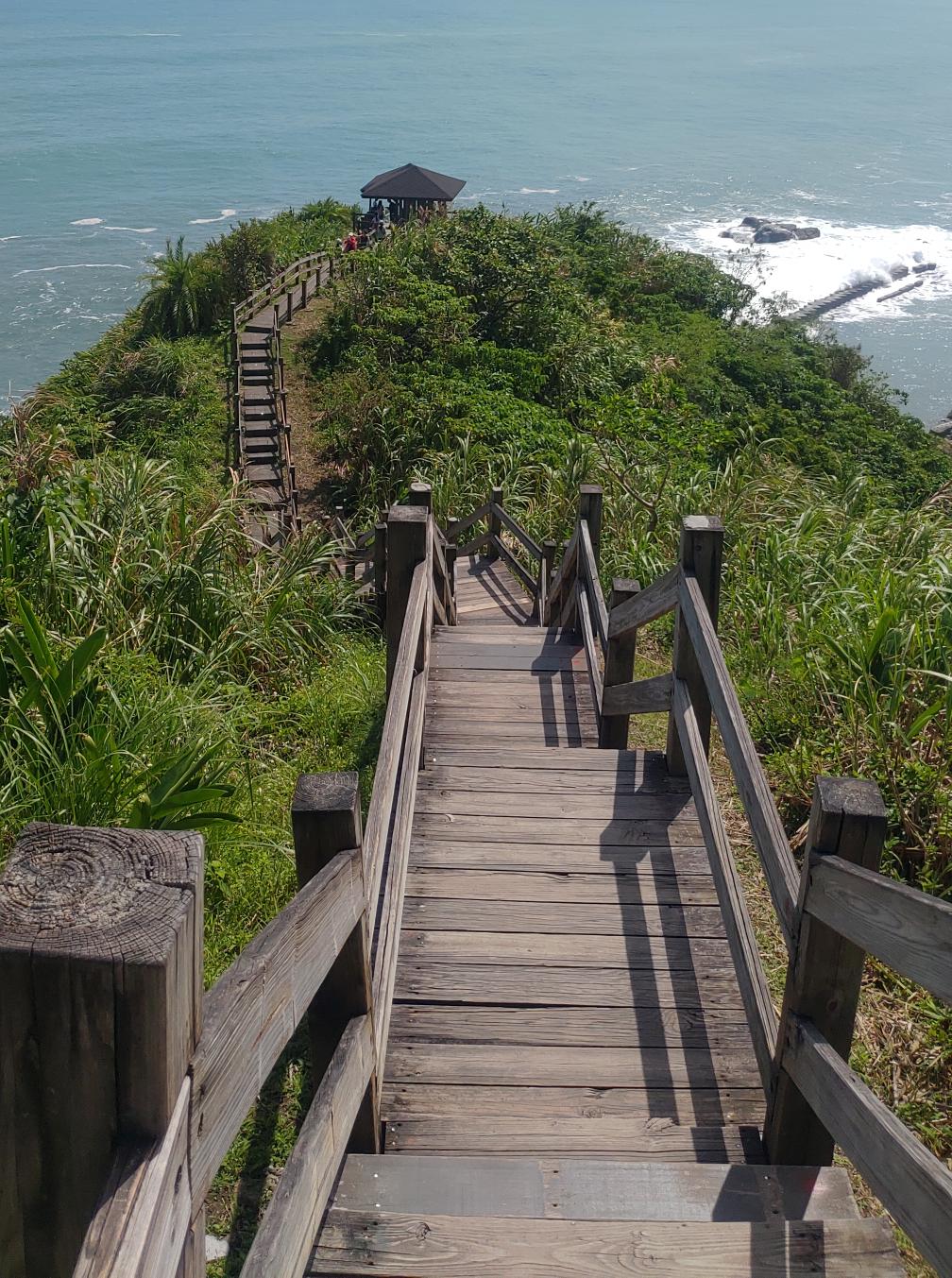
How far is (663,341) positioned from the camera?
25172 mm

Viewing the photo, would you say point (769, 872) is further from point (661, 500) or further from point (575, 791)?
point (661, 500)

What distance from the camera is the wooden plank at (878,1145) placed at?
5.66 feet

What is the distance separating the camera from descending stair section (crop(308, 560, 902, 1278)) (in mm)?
2285

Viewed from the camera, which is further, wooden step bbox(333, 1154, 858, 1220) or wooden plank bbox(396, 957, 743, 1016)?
wooden plank bbox(396, 957, 743, 1016)

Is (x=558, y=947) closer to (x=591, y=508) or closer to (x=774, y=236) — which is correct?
(x=591, y=508)

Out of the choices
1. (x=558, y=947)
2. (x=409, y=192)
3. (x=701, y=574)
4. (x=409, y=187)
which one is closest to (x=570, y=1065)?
(x=558, y=947)

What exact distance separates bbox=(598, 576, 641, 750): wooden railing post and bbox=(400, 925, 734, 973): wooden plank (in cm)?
201

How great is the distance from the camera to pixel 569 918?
367 centimetres

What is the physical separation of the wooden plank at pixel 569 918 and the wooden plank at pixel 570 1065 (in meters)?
0.48

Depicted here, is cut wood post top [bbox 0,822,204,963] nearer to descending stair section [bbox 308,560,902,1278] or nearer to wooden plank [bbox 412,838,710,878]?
descending stair section [bbox 308,560,902,1278]

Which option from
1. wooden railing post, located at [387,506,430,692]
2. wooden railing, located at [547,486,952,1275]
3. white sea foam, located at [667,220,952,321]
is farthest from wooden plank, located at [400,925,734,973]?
white sea foam, located at [667,220,952,321]

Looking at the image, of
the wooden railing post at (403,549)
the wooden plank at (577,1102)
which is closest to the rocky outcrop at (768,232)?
the wooden railing post at (403,549)

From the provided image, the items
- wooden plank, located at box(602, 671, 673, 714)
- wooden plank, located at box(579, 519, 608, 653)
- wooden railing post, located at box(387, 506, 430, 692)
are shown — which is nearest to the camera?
wooden plank, located at box(602, 671, 673, 714)

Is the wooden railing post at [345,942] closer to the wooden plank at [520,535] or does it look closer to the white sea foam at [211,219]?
the wooden plank at [520,535]
